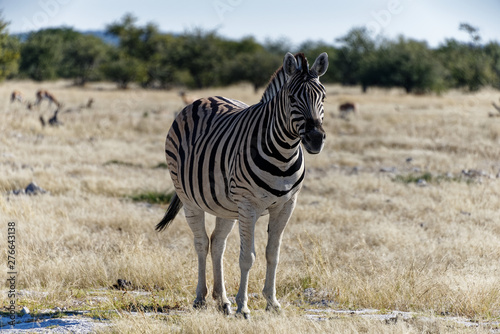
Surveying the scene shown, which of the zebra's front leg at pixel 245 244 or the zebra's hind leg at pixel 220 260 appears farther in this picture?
the zebra's hind leg at pixel 220 260

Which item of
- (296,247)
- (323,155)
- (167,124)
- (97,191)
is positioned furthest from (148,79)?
(296,247)

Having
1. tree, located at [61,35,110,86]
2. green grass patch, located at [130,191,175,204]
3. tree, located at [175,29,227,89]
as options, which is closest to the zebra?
green grass patch, located at [130,191,175,204]

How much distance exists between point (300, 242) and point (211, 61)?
46272mm

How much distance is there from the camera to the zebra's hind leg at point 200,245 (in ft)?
15.5

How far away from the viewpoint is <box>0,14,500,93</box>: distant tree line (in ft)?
133

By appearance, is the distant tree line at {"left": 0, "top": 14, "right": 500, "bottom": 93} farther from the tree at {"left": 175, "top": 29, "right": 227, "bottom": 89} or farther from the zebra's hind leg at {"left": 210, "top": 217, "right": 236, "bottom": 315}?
the zebra's hind leg at {"left": 210, "top": 217, "right": 236, "bottom": 315}

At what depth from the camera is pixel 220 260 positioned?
15.7 ft

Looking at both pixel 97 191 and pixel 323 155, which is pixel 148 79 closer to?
pixel 323 155

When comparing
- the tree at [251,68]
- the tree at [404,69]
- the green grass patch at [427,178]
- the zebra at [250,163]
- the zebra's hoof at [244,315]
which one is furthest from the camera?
the tree at [251,68]

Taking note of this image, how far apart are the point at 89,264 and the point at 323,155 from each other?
9.53 metres

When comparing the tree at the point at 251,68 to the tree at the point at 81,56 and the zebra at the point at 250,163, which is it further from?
the zebra at the point at 250,163

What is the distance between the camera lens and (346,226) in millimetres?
7527

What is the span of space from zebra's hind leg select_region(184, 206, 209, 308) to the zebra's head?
5.26 ft

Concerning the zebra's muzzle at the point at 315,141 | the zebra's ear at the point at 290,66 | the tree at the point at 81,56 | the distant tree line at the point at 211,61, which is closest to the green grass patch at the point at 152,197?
the zebra's ear at the point at 290,66
